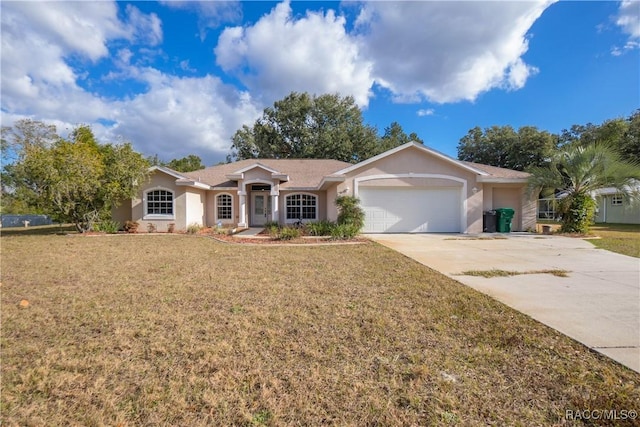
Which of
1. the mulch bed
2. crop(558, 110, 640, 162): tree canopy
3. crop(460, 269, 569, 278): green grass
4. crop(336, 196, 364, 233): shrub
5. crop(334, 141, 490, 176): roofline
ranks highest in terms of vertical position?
crop(558, 110, 640, 162): tree canopy

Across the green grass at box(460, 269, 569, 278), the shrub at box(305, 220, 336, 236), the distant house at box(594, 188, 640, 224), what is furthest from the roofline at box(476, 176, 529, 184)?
the distant house at box(594, 188, 640, 224)

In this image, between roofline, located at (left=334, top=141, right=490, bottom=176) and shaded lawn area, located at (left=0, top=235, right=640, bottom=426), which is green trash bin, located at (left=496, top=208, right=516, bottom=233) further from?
shaded lawn area, located at (left=0, top=235, right=640, bottom=426)

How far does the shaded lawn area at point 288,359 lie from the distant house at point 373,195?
950 cm

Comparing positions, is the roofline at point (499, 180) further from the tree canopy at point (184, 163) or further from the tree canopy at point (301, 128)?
the tree canopy at point (184, 163)

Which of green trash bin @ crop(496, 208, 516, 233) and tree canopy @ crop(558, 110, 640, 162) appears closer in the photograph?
green trash bin @ crop(496, 208, 516, 233)

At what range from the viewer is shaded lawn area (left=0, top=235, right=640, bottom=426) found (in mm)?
2326

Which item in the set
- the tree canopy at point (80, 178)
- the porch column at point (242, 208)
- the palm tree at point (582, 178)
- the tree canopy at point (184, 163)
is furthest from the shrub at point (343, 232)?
the tree canopy at point (184, 163)

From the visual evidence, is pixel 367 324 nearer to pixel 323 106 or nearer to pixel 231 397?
pixel 231 397

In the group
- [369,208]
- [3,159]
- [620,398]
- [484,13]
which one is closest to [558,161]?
[484,13]

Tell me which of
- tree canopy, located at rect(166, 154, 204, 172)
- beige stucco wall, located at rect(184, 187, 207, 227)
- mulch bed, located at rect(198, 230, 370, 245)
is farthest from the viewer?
tree canopy, located at rect(166, 154, 204, 172)

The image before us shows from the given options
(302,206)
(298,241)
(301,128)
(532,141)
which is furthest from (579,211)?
(301,128)

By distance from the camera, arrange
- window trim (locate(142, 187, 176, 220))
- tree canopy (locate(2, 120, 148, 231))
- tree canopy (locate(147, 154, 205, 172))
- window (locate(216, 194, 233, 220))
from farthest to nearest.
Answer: tree canopy (locate(147, 154, 205, 172)), window (locate(216, 194, 233, 220)), window trim (locate(142, 187, 176, 220)), tree canopy (locate(2, 120, 148, 231))

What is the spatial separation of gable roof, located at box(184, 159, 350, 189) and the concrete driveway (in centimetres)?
982

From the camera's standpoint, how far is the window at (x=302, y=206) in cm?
1870
